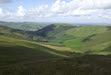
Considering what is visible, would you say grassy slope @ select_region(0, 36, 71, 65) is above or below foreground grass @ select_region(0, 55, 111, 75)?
below

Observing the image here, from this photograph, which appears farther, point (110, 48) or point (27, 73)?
point (110, 48)

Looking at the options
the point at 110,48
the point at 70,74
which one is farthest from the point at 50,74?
the point at 110,48

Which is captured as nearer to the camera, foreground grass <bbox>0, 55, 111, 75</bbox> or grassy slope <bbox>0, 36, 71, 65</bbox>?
foreground grass <bbox>0, 55, 111, 75</bbox>

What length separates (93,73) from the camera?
31.1 m

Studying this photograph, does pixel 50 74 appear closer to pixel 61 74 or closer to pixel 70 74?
pixel 61 74

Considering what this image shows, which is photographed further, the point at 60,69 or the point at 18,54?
the point at 18,54

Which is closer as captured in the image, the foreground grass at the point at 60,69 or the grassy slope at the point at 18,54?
the foreground grass at the point at 60,69

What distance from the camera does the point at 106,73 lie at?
101ft

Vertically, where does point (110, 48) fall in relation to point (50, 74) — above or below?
below

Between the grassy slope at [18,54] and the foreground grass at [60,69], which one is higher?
the foreground grass at [60,69]

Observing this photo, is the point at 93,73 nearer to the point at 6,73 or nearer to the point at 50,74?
the point at 50,74

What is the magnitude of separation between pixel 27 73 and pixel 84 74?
52.7 ft

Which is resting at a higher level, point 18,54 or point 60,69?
point 60,69

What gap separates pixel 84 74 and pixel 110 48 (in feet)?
526
